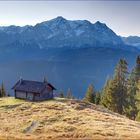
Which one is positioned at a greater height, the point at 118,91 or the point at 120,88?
the point at 120,88

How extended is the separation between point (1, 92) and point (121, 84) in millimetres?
55211

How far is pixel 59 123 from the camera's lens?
54688 millimetres

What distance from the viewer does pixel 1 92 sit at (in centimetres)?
12719

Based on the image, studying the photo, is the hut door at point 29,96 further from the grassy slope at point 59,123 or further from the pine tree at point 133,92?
the pine tree at point 133,92

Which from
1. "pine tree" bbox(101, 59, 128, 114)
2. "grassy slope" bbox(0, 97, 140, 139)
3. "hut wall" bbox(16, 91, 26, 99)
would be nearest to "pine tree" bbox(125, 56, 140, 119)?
"pine tree" bbox(101, 59, 128, 114)

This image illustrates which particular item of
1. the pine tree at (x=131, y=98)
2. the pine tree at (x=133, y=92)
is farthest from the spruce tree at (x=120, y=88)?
the pine tree at (x=133, y=92)

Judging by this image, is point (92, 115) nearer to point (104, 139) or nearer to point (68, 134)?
point (68, 134)

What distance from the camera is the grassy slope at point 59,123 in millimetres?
44594

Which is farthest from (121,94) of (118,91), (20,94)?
(20,94)

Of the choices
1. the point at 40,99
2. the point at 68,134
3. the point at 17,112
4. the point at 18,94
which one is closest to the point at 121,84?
the point at 40,99

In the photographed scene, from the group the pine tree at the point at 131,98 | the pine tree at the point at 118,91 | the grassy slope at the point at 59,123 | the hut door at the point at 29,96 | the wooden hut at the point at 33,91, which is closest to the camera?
the grassy slope at the point at 59,123

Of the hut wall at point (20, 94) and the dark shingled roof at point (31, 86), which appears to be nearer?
the dark shingled roof at point (31, 86)

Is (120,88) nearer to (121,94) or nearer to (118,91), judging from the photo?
(118,91)

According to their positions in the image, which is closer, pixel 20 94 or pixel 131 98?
pixel 20 94
